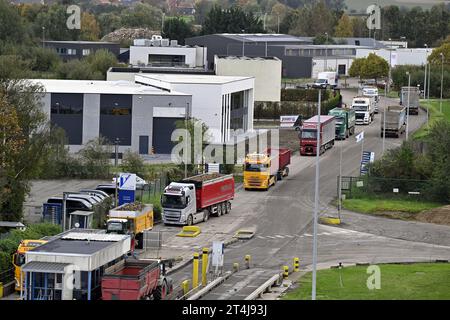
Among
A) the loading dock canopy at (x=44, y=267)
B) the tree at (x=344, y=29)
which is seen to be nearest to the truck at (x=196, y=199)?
the loading dock canopy at (x=44, y=267)

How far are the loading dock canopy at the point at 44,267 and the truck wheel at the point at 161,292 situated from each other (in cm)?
210

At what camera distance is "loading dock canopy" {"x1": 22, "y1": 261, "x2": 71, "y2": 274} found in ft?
72.8

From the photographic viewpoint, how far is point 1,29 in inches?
3853

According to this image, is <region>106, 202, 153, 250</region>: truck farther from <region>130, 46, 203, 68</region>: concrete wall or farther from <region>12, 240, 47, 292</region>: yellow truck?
<region>130, 46, 203, 68</region>: concrete wall

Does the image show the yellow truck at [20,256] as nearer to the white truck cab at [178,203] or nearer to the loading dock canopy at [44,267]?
the loading dock canopy at [44,267]

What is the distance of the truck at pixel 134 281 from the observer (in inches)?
872

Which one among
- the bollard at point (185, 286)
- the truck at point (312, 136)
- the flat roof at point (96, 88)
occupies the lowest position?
the bollard at point (185, 286)

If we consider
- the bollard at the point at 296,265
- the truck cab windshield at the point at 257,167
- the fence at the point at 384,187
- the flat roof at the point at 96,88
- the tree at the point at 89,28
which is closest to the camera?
the bollard at the point at 296,265

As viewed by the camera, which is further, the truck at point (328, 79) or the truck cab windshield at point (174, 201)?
the truck at point (328, 79)

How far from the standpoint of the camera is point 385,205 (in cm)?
4222

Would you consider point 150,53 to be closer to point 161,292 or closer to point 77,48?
point 77,48

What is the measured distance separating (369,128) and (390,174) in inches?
936

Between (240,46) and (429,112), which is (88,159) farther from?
(240,46)
